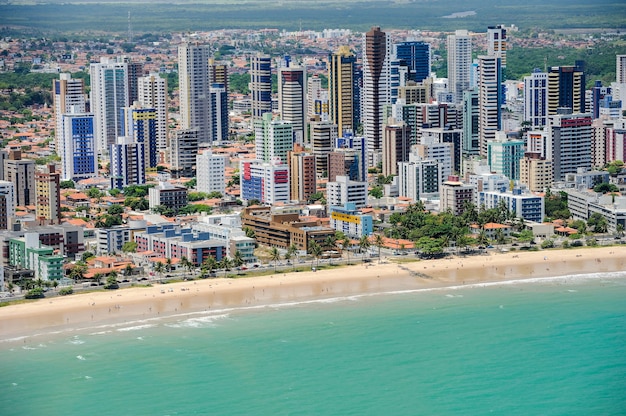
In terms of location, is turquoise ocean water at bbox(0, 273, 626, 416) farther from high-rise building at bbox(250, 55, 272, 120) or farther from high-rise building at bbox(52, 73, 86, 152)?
high-rise building at bbox(250, 55, 272, 120)

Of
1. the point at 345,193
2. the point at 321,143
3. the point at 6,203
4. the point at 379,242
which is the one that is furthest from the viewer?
the point at 321,143

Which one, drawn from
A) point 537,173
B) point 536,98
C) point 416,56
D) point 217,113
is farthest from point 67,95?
point 537,173

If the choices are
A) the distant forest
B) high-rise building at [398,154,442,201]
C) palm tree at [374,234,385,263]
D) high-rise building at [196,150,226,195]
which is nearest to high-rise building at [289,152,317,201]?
high-rise building at [398,154,442,201]

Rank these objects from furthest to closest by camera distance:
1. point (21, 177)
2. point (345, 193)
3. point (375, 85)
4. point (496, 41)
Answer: point (496, 41)
point (375, 85)
point (21, 177)
point (345, 193)

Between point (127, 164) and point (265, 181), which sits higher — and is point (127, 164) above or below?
above

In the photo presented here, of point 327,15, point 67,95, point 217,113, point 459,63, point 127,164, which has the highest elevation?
point 327,15

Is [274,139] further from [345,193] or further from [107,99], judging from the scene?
[107,99]

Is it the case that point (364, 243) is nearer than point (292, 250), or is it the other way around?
point (292, 250)
